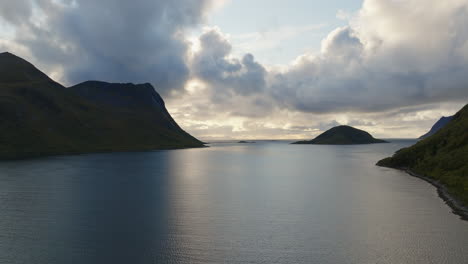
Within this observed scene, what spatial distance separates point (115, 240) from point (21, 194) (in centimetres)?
4451

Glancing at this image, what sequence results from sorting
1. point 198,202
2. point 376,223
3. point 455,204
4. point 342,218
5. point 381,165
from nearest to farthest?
1. point 376,223
2. point 342,218
3. point 455,204
4. point 198,202
5. point 381,165

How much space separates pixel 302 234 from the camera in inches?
1581

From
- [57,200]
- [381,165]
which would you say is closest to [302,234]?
[57,200]

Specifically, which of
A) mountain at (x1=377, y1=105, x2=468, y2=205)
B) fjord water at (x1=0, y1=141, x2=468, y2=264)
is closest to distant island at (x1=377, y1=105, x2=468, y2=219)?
mountain at (x1=377, y1=105, x2=468, y2=205)

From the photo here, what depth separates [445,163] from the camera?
8888cm

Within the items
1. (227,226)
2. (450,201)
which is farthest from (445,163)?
(227,226)

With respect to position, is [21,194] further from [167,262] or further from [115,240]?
[167,262]

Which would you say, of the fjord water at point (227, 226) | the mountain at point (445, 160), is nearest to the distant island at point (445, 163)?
the mountain at point (445, 160)

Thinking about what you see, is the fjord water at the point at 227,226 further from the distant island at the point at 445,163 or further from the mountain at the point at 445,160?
the mountain at the point at 445,160

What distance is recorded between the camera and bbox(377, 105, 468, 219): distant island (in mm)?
63994

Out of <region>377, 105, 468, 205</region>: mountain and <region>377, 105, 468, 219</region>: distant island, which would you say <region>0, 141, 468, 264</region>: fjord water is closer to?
<region>377, 105, 468, 219</region>: distant island

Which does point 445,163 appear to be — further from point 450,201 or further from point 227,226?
point 227,226

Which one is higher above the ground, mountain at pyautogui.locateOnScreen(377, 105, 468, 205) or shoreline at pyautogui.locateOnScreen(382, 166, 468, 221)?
mountain at pyautogui.locateOnScreen(377, 105, 468, 205)

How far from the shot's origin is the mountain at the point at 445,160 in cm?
7060
